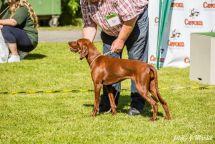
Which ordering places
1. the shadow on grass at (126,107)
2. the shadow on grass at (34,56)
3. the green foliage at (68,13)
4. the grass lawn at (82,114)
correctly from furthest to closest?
the green foliage at (68,13) → the shadow on grass at (34,56) → the shadow on grass at (126,107) → the grass lawn at (82,114)

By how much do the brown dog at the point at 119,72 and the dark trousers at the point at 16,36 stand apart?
4.67 meters

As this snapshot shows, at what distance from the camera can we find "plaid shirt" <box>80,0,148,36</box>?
6.73 meters

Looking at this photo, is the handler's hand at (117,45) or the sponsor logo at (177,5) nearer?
the handler's hand at (117,45)

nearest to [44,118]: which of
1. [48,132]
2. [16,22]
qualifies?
[48,132]

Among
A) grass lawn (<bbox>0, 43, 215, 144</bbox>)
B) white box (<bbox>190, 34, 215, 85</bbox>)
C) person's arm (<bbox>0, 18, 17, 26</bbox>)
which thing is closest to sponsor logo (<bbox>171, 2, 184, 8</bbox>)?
grass lawn (<bbox>0, 43, 215, 144</bbox>)

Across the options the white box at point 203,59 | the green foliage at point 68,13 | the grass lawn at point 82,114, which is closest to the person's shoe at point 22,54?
the grass lawn at point 82,114

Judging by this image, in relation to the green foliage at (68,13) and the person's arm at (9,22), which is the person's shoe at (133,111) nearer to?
the person's arm at (9,22)

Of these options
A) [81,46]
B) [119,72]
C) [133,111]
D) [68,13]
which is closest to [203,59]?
[133,111]

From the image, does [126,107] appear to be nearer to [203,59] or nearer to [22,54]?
[203,59]

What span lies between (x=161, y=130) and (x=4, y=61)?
5.70 meters

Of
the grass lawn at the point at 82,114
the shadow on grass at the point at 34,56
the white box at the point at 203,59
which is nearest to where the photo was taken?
the grass lawn at the point at 82,114

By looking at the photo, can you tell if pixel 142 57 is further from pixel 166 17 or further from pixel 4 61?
pixel 4 61

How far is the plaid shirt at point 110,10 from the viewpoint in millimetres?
6734

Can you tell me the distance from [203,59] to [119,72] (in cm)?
331
